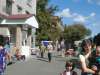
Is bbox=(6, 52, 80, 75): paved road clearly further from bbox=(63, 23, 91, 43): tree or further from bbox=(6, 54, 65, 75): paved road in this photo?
bbox=(63, 23, 91, 43): tree

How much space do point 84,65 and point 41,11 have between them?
193ft

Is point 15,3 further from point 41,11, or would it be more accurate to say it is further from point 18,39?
point 41,11

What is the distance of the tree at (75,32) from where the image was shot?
9494 centimetres

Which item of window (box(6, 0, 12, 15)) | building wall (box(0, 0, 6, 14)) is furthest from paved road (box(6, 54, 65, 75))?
window (box(6, 0, 12, 15))

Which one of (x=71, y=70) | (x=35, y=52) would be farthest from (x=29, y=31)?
(x=71, y=70)

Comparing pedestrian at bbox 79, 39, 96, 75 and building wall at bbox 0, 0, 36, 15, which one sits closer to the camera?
pedestrian at bbox 79, 39, 96, 75

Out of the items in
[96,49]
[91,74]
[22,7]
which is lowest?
[91,74]

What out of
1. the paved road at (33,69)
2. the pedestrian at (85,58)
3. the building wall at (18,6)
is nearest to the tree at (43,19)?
the building wall at (18,6)

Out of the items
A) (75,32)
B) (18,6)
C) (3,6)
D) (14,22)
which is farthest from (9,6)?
(75,32)

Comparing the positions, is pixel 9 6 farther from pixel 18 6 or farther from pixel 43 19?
pixel 43 19

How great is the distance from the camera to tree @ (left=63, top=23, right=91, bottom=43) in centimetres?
9494

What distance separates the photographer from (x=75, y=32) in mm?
100688

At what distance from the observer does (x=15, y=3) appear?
41.6 m

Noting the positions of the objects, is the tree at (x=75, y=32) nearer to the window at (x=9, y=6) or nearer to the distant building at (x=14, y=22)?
the distant building at (x=14, y=22)
